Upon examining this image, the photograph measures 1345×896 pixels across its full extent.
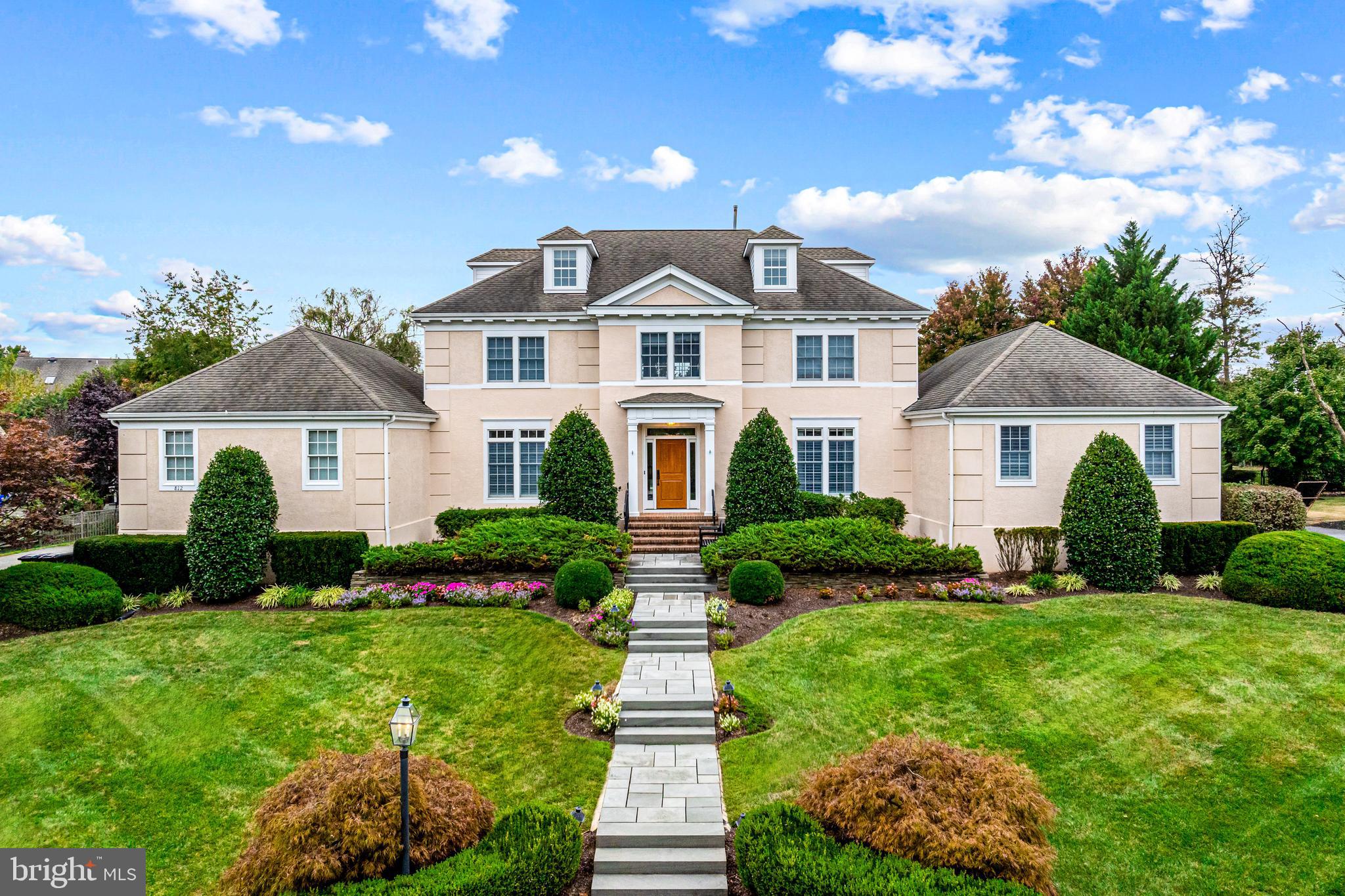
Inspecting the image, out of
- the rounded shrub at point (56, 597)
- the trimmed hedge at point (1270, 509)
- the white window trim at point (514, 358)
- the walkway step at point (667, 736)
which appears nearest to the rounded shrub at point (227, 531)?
the rounded shrub at point (56, 597)

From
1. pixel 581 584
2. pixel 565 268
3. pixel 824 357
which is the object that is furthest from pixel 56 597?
pixel 824 357

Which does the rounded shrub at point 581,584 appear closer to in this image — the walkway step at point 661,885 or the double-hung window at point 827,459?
the walkway step at point 661,885

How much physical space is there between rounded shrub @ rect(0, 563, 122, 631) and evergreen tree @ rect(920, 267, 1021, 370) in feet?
109

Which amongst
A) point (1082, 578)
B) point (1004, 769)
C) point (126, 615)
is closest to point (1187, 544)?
point (1082, 578)

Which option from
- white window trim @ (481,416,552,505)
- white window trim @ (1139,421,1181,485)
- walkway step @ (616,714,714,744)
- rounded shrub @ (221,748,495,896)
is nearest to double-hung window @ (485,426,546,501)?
white window trim @ (481,416,552,505)

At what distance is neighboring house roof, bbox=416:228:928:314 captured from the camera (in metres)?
20.6

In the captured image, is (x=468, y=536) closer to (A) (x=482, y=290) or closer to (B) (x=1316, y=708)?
(A) (x=482, y=290)

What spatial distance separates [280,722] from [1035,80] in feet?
69.3

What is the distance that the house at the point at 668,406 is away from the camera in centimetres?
1709

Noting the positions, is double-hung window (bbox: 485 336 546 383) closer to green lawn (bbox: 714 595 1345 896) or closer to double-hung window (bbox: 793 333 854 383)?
double-hung window (bbox: 793 333 854 383)

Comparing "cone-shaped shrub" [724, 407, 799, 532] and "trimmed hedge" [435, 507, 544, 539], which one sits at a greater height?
"cone-shaped shrub" [724, 407, 799, 532]

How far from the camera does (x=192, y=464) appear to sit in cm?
1747

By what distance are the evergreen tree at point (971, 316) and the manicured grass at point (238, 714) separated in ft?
92.8

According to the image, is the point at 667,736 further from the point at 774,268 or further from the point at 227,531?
the point at 774,268
